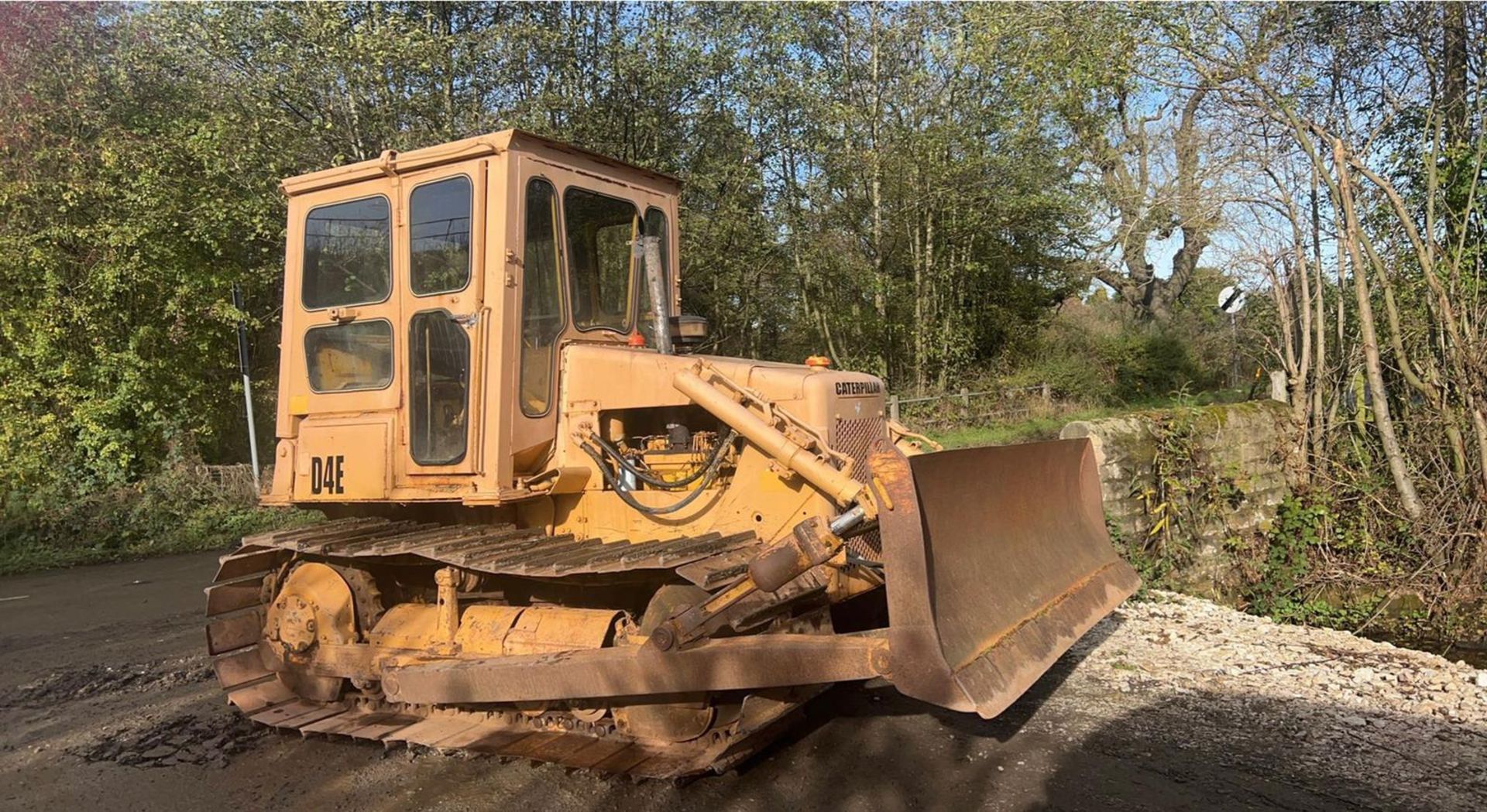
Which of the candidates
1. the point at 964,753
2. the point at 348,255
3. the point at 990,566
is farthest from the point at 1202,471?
the point at 348,255

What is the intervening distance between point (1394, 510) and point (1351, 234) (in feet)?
8.36

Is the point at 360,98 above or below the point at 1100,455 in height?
above

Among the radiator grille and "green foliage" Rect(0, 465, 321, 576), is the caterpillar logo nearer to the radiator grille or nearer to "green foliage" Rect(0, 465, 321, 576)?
the radiator grille

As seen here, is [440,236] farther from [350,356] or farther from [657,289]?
[657,289]

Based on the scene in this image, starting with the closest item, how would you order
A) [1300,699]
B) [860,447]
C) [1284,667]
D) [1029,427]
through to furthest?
[860,447] < [1300,699] < [1284,667] < [1029,427]

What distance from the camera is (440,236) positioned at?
4.57m

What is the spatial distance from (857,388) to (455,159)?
2.34 meters

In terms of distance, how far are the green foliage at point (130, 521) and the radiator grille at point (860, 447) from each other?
9186 millimetres

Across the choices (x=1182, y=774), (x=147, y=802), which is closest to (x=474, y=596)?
(x=147, y=802)

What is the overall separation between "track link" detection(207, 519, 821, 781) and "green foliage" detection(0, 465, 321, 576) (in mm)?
6499

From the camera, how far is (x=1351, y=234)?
809 centimetres

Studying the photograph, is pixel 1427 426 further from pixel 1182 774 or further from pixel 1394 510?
pixel 1182 774

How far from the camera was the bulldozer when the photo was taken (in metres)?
3.61

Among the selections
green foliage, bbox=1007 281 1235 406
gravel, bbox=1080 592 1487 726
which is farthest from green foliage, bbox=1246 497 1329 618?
green foliage, bbox=1007 281 1235 406
